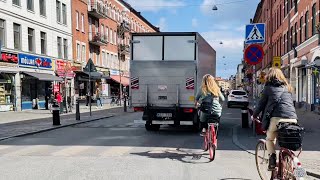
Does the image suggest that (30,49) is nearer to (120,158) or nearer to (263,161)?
(120,158)

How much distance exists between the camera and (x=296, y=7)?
1266 inches

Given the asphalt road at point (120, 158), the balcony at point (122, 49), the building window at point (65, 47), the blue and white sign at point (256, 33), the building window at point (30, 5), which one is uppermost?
the building window at point (30, 5)

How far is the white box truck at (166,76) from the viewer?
1350 centimetres

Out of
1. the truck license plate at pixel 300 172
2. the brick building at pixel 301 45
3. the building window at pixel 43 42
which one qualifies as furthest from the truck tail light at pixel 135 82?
the building window at pixel 43 42

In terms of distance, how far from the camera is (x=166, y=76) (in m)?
13.6

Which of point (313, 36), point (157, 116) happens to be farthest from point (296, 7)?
point (157, 116)

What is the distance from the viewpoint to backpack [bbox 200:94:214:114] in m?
8.88

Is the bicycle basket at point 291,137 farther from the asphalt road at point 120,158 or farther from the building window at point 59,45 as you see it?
the building window at point 59,45

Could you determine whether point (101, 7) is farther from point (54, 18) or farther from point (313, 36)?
point (313, 36)

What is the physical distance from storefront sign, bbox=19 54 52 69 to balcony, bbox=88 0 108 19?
1171 cm

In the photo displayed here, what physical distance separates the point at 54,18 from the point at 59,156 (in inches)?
1098

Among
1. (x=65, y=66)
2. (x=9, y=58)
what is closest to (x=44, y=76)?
(x=9, y=58)

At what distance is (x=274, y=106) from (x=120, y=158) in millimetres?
4197

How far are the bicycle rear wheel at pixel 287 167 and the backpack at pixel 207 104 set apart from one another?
334 cm
